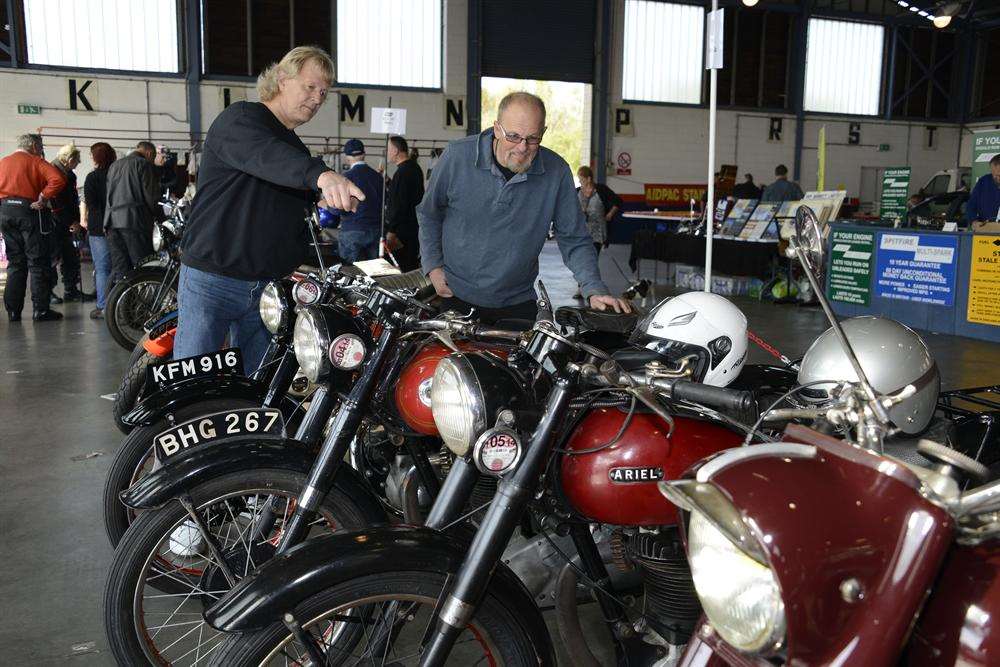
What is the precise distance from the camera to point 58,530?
3451 millimetres

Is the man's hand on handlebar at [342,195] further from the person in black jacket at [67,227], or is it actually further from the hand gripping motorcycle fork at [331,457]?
the person in black jacket at [67,227]

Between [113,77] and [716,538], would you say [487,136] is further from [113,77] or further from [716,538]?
[113,77]

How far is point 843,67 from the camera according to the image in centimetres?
2172

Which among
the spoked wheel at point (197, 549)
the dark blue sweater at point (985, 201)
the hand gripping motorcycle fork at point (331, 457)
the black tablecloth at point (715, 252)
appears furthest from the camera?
the black tablecloth at point (715, 252)

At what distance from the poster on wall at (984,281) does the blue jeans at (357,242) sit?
534cm

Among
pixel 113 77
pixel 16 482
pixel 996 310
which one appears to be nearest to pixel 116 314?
pixel 16 482

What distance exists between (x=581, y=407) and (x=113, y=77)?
1609 cm

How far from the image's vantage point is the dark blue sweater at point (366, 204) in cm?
734

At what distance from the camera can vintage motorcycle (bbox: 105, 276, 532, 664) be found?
2.10 meters

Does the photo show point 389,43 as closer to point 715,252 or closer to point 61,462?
point 715,252

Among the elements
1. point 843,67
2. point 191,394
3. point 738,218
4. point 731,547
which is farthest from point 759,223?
point 843,67

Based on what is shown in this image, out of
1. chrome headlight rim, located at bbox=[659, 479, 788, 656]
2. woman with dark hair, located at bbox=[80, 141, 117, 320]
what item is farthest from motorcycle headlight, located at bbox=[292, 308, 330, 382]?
woman with dark hair, located at bbox=[80, 141, 117, 320]

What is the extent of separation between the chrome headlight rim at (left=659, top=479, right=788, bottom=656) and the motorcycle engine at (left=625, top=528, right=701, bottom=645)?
794 mm

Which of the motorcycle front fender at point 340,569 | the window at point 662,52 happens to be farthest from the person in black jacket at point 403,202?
the window at point 662,52
